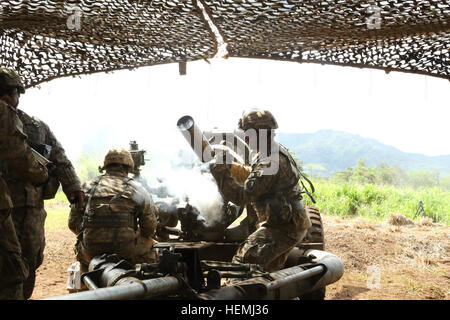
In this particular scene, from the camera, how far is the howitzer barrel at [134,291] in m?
1.97

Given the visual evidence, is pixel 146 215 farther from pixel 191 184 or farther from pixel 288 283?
pixel 288 283

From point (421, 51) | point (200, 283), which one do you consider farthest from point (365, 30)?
point (200, 283)

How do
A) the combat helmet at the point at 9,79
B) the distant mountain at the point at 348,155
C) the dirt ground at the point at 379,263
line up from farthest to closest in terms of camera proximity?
the distant mountain at the point at 348,155 → the dirt ground at the point at 379,263 → the combat helmet at the point at 9,79

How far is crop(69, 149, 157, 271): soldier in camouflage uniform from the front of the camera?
4105 millimetres

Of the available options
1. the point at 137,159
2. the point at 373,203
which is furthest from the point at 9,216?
the point at 373,203

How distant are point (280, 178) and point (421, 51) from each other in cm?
209

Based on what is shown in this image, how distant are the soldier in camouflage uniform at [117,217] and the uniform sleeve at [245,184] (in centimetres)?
72

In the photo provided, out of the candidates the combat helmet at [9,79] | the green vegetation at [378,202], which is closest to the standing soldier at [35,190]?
the combat helmet at [9,79]

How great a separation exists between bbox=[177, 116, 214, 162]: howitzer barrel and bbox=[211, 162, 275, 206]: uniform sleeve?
151 mm

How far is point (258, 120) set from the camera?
171 inches

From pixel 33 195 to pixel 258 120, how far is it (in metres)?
2.09

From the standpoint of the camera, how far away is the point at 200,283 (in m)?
2.64

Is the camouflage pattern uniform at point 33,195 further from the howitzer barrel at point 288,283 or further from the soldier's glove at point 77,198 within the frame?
the howitzer barrel at point 288,283

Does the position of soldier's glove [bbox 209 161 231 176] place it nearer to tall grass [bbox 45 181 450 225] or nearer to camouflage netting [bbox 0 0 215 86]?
camouflage netting [bbox 0 0 215 86]
